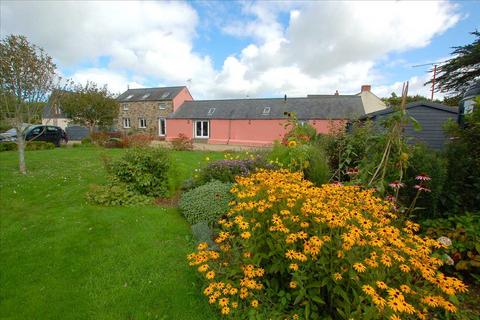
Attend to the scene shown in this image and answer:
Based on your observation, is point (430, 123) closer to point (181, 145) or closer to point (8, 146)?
point (181, 145)

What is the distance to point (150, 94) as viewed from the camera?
1329 inches

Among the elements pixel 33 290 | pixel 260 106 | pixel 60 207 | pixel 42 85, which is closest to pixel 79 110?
pixel 42 85

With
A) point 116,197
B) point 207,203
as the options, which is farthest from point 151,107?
point 207,203

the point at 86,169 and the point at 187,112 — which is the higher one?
the point at 187,112

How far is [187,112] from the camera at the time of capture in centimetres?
2972

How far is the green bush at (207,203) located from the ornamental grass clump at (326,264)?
185 centimetres

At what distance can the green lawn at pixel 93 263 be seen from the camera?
2945 millimetres

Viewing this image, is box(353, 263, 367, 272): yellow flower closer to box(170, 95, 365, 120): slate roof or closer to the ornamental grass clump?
the ornamental grass clump

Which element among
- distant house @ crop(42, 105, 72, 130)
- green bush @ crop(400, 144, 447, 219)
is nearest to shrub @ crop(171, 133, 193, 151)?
distant house @ crop(42, 105, 72, 130)

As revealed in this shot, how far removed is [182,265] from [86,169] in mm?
8322

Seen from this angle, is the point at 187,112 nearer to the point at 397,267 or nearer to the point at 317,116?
the point at 317,116

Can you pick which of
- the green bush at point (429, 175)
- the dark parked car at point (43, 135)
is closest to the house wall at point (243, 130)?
the dark parked car at point (43, 135)

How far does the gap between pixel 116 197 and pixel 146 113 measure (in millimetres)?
28622

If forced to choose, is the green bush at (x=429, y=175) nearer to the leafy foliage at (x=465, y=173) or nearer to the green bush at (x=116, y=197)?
the leafy foliage at (x=465, y=173)
